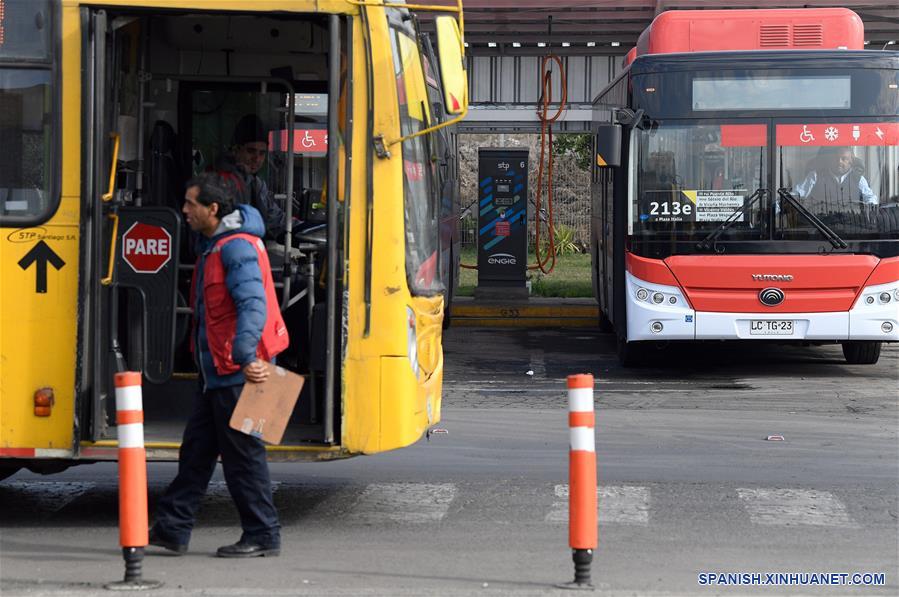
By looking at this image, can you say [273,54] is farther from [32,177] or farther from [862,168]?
[862,168]

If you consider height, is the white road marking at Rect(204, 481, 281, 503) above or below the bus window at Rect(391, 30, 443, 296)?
below

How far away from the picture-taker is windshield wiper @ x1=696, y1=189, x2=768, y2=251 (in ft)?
48.5

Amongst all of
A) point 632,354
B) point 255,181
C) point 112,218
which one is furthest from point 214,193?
point 632,354

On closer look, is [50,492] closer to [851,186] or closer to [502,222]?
[851,186]

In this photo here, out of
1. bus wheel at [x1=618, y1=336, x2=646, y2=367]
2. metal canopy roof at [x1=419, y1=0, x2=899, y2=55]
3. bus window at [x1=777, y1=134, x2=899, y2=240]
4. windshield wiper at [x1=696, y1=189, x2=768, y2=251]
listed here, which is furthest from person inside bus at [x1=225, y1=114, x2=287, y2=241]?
metal canopy roof at [x1=419, y1=0, x2=899, y2=55]

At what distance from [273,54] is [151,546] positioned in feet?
12.2

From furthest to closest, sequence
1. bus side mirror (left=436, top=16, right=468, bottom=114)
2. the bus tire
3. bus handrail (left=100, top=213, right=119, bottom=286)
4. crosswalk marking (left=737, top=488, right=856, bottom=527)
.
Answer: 1. the bus tire
2. crosswalk marking (left=737, top=488, right=856, bottom=527)
3. bus handrail (left=100, top=213, right=119, bottom=286)
4. bus side mirror (left=436, top=16, right=468, bottom=114)

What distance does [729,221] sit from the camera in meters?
14.8

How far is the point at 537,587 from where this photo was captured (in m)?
6.58

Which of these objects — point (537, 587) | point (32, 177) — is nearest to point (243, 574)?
point (537, 587)

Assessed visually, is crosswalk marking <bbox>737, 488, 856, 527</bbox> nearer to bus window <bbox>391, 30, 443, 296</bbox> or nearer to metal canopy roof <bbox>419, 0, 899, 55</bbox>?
bus window <bbox>391, 30, 443, 296</bbox>

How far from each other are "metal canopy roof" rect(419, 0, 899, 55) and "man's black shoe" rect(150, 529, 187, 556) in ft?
40.2

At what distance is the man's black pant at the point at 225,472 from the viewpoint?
702 centimetres

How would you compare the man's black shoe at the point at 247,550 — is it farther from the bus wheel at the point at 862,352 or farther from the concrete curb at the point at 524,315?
the concrete curb at the point at 524,315
